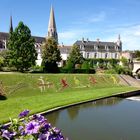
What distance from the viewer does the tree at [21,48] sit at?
5247cm

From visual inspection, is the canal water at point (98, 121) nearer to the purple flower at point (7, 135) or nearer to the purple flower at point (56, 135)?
the purple flower at point (56, 135)

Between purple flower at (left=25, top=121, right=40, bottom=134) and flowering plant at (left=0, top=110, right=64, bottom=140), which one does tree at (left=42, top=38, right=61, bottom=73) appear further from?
purple flower at (left=25, top=121, right=40, bottom=134)

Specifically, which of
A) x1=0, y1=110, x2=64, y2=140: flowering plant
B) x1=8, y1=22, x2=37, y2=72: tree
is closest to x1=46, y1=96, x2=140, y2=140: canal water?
x1=0, y1=110, x2=64, y2=140: flowering plant

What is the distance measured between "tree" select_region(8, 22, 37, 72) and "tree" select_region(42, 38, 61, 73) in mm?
6968

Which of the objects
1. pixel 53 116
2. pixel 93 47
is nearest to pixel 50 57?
pixel 53 116

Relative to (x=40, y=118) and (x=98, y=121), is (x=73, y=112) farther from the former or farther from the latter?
(x=40, y=118)

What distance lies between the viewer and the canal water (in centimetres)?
1834

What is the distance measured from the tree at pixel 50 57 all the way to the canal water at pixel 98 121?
91.9ft

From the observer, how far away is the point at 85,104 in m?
32.0

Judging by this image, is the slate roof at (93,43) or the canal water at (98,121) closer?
the canal water at (98,121)

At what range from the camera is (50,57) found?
210ft

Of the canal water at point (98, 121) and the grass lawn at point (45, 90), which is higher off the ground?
the grass lawn at point (45, 90)

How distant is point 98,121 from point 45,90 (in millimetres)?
15491

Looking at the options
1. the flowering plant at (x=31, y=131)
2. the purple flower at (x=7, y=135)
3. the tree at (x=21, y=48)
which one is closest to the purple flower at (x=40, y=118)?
the flowering plant at (x=31, y=131)
